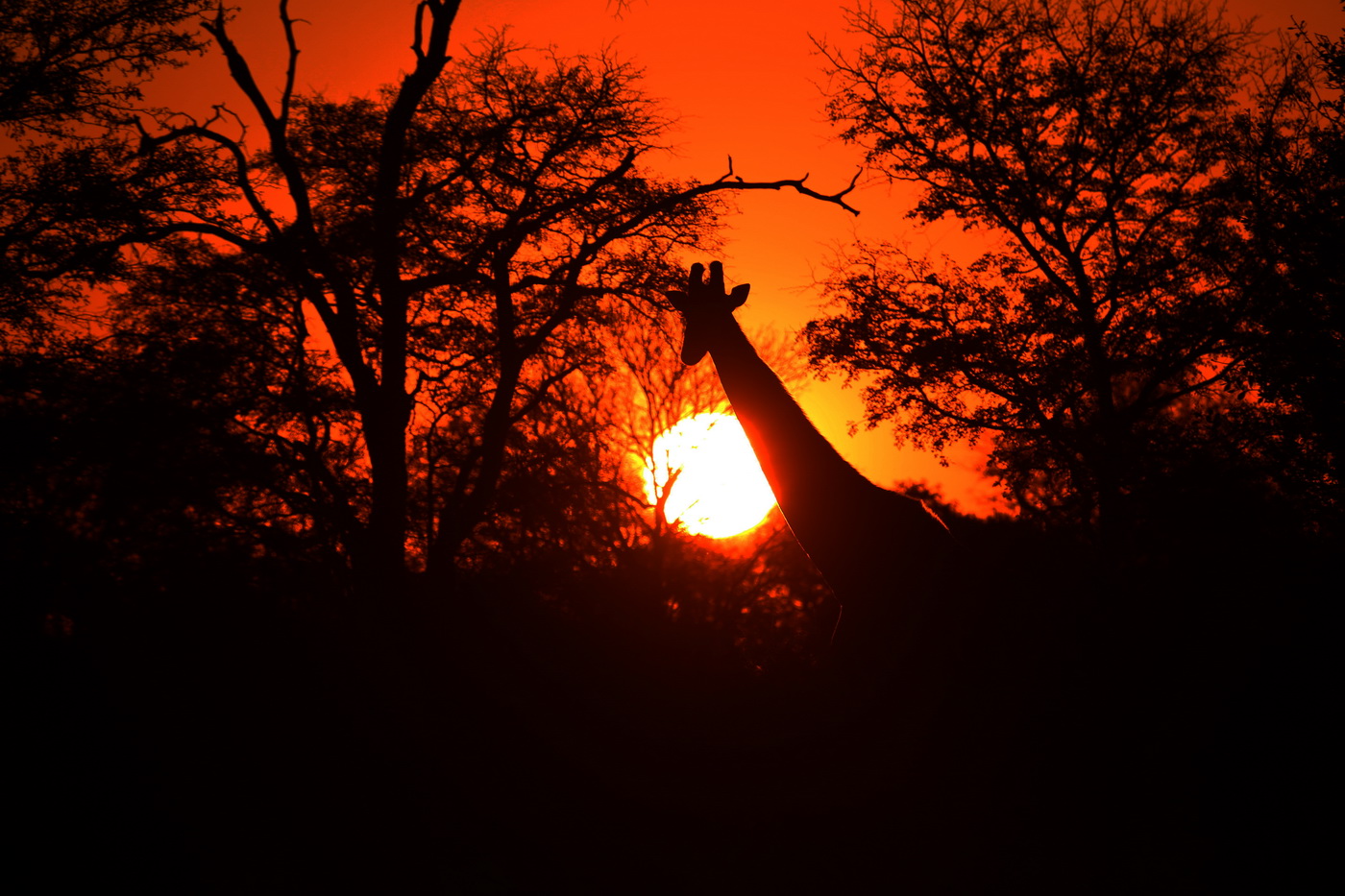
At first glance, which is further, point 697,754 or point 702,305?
point 697,754

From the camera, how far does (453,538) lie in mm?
14461

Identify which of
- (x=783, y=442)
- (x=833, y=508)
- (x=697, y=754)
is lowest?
(x=697, y=754)

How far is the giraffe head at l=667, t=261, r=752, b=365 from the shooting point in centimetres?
675

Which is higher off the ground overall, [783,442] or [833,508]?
[783,442]

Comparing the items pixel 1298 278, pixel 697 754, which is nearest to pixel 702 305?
pixel 697 754

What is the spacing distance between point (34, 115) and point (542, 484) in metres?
10.9

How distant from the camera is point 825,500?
6.23 m

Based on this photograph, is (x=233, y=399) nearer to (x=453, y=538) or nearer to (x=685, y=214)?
(x=453, y=538)

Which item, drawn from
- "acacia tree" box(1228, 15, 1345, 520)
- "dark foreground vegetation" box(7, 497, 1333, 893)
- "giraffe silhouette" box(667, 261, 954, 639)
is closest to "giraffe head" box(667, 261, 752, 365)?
"giraffe silhouette" box(667, 261, 954, 639)

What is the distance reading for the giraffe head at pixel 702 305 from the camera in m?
6.75

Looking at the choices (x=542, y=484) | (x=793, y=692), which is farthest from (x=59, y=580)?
(x=793, y=692)

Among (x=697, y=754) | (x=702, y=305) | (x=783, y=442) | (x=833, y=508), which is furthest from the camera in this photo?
(x=697, y=754)

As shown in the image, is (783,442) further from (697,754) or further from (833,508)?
(697,754)

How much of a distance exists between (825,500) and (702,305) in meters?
1.93
